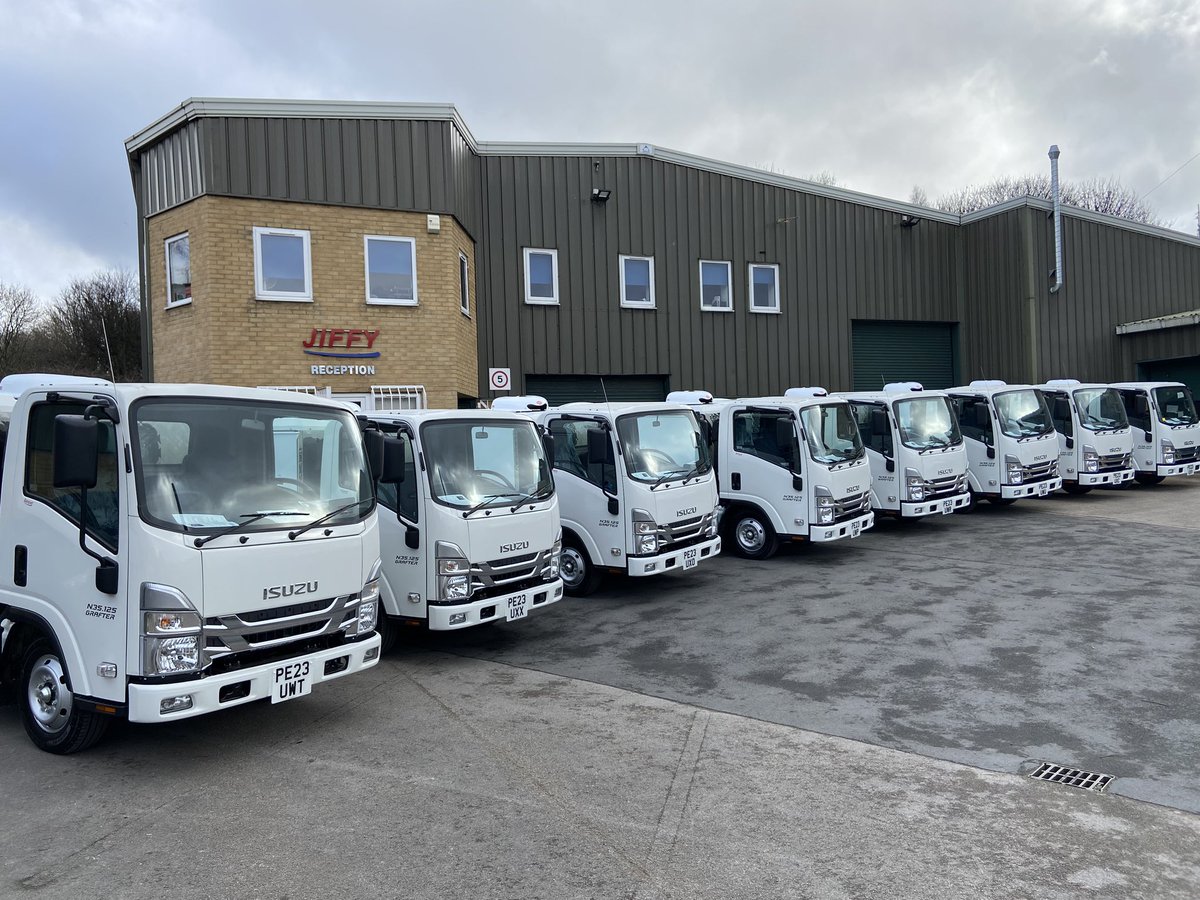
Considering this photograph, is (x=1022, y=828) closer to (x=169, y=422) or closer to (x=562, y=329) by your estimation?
(x=169, y=422)

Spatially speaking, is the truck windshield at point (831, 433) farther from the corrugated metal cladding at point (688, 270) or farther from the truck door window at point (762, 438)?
the corrugated metal cladding at point (688, 270)

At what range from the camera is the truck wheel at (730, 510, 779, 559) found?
1241cm

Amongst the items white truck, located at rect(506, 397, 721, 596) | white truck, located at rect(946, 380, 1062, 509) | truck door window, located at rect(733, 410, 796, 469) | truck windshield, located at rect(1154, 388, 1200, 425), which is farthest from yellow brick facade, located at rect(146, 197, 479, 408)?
truck windshield, located at rect(1154, 388, 1200, 425)

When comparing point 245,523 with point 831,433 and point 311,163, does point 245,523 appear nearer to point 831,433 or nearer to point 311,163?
point 831,433

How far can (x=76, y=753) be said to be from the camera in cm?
563

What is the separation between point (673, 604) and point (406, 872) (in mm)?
6328

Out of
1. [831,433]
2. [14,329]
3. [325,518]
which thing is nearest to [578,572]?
[831,433]

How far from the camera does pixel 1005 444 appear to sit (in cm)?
1525

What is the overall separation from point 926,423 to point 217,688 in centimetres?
1165

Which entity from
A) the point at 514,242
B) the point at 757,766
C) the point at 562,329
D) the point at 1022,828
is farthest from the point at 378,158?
the point at 1022,828

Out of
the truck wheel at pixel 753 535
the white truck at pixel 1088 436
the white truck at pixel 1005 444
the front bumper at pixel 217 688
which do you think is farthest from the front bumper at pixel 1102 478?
the front bumper at pixel 217 688

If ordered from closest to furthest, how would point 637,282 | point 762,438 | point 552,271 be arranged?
→ point 762,438 → point 552,271 → point 637,282

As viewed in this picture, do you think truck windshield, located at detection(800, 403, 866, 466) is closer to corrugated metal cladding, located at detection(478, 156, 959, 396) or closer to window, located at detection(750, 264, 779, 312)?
corrugated metal cladding, located at detection(478, 156, 959, 396)

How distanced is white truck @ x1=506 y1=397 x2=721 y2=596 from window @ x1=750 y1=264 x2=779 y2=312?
1136 cm
